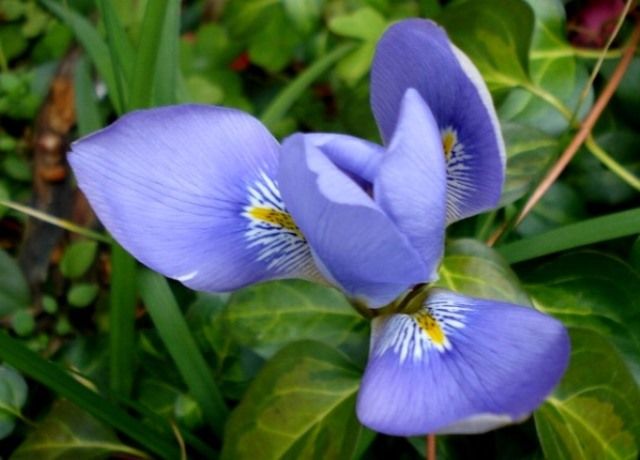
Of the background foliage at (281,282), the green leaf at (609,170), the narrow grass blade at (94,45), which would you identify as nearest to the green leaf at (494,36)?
the background foliage at (281,282)

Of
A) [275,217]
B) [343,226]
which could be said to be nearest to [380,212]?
[343,226]

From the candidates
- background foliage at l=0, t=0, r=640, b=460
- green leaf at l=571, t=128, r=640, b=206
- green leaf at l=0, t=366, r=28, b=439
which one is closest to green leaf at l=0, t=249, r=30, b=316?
background foliage at l=0, t=0, r=640, b=460

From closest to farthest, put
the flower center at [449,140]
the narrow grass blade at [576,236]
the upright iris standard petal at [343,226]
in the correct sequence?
1. the upright iris standard petal at [343,226]
2. the flower center at [449,140]
3. the narrow grass blade at [576,236]

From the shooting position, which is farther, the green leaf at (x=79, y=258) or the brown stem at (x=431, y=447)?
the green leaf at (x=79, y=258)

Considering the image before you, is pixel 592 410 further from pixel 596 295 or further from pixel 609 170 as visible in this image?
pixel 609 170

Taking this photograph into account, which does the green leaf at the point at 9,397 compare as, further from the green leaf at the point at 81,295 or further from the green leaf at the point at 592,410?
the green leaf at the point at 592,410
